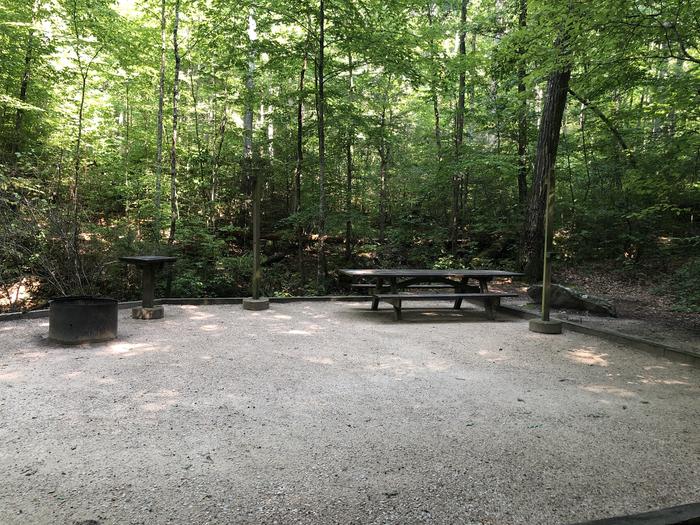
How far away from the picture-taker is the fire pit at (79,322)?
453 centimetres

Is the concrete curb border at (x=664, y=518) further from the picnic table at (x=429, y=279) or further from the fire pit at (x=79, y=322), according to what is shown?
the fire pit at (x=79, y=322)

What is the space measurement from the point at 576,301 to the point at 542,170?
10.7 feet

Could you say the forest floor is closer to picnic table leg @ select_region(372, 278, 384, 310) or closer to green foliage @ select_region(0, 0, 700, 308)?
green foliage @ select_region(0, 0, 700, 308)

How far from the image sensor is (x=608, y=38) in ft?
16.9

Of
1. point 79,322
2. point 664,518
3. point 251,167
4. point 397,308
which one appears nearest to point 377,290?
point 397,308

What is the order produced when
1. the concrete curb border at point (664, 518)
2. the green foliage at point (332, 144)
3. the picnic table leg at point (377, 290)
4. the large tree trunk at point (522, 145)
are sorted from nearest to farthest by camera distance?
1. the concrete curb border at point (664, 518)
2. the green foliage at point (332, 144)
3. the picnic table leg at point (377, 290)
4. the large tree trunk at point (522, 145)

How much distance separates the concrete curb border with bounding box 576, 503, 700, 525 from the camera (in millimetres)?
1636

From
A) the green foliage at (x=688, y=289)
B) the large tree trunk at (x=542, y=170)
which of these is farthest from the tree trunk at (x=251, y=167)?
the green foliage at (x=688, y=289)

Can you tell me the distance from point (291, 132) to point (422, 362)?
8.73m

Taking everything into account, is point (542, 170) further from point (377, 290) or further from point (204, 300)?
point (204, 300)

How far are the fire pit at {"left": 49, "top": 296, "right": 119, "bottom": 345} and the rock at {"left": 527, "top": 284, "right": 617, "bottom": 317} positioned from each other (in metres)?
6.71

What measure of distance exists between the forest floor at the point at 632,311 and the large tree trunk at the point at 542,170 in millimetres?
702

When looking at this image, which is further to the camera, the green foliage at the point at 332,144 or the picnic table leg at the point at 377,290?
the picnic table leg at the point at 377,290

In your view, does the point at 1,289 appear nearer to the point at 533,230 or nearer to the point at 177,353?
the point at 177,353
